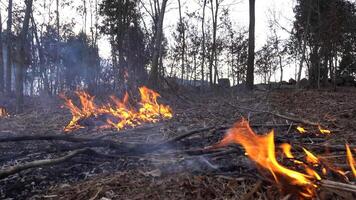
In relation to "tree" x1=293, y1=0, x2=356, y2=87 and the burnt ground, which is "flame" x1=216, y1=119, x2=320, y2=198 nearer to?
the burnt ground

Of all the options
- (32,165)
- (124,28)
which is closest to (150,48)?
(124,28)

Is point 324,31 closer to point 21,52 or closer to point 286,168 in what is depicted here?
point 21,52

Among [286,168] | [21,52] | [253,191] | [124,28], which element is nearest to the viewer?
[253,191]

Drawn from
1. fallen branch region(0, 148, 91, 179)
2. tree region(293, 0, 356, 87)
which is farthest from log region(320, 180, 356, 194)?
tree region(293, 0, 356, 87)

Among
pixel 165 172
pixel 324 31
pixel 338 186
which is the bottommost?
pixel 165 172

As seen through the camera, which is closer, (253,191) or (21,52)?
(253,191)

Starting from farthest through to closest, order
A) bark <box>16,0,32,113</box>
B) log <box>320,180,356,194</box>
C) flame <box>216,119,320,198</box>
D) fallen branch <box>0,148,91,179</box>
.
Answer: bark <box>16,0,32,113</box> → fallen branch <box>0,148,91,179</box> → flame <box>216,119,320,198</box> → log <box>320,180,356,194</box>

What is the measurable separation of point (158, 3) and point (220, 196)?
23.4 metres

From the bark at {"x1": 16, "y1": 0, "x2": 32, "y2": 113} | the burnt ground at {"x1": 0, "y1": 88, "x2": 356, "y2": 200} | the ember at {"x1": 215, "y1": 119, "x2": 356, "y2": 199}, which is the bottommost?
the burnt ground at {"x1": 0, "y1": 88, "x2": 356, "y2": 200}

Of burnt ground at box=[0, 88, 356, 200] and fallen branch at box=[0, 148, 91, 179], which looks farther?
fallen branch at box=[0, 148, 91, 179]

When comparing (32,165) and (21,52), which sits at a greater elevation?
(21,52)

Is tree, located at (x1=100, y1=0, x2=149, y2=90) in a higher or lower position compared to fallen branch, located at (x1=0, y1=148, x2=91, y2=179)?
higher

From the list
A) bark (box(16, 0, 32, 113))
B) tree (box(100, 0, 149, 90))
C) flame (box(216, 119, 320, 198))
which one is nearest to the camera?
flame (box(216, 119, 320, 198))

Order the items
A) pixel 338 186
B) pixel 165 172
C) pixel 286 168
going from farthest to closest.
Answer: pixel 165 172 < pixel 286 168 < pixel 338 186
